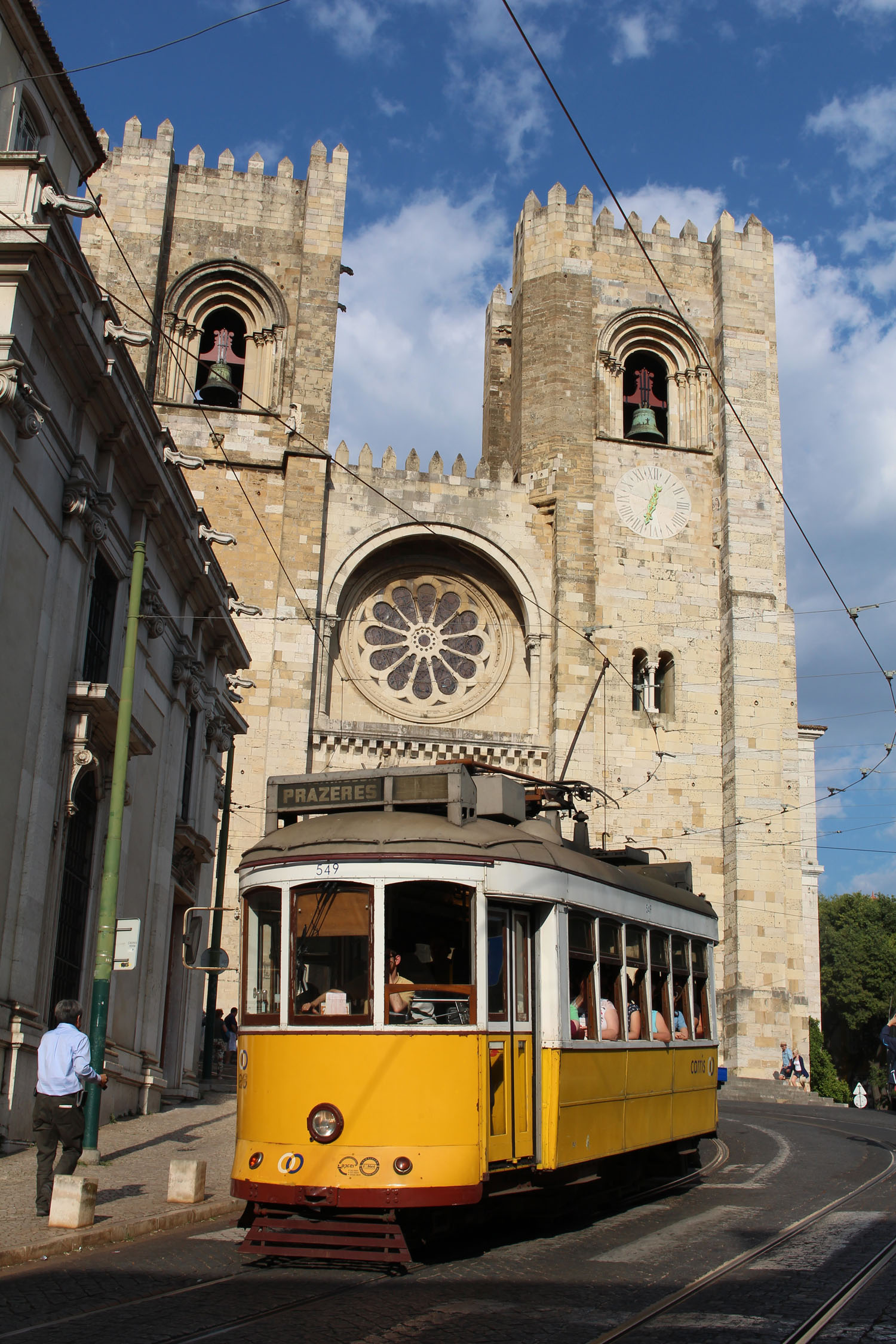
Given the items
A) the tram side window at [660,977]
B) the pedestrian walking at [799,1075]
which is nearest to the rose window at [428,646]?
the pedestrian walking at [799,1075]

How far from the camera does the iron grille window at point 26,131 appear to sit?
1579 centimetres

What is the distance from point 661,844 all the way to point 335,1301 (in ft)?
76.4

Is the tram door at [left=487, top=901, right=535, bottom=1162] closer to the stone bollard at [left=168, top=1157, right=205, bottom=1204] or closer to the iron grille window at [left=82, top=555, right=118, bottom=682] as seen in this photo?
the stone bollard at [left=168, top=1157, right=205, bottom=1204]

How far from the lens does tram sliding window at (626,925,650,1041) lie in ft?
30.1

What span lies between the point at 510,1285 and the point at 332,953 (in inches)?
77.1

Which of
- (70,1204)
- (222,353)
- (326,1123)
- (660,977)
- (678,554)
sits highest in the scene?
(222,353)

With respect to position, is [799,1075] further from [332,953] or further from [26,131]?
[26,131]

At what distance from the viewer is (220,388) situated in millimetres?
28844

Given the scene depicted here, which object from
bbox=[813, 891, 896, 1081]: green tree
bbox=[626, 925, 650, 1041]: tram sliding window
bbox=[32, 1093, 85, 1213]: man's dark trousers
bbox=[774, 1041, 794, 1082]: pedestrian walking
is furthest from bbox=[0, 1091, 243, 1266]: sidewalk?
bbox=[813, 891, 896, 1081]: green tree

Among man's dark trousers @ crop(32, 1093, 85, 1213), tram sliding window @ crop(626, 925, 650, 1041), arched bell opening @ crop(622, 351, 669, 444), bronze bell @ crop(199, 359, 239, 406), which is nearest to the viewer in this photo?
man's dark trousers @ crop(32, 1093, 85, 1213)

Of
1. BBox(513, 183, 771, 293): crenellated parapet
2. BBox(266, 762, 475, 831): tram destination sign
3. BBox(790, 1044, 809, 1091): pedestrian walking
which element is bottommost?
BBox(790, 1044, 809, 1091): pedestrian walking

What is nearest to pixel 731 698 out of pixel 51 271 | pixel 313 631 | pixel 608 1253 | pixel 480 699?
pixel 480 699

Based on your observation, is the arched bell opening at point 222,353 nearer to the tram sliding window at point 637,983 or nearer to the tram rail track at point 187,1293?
the tram sliding window at point 637,983

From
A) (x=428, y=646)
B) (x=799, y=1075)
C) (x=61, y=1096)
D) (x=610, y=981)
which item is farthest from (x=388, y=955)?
(x=428, y=646)
